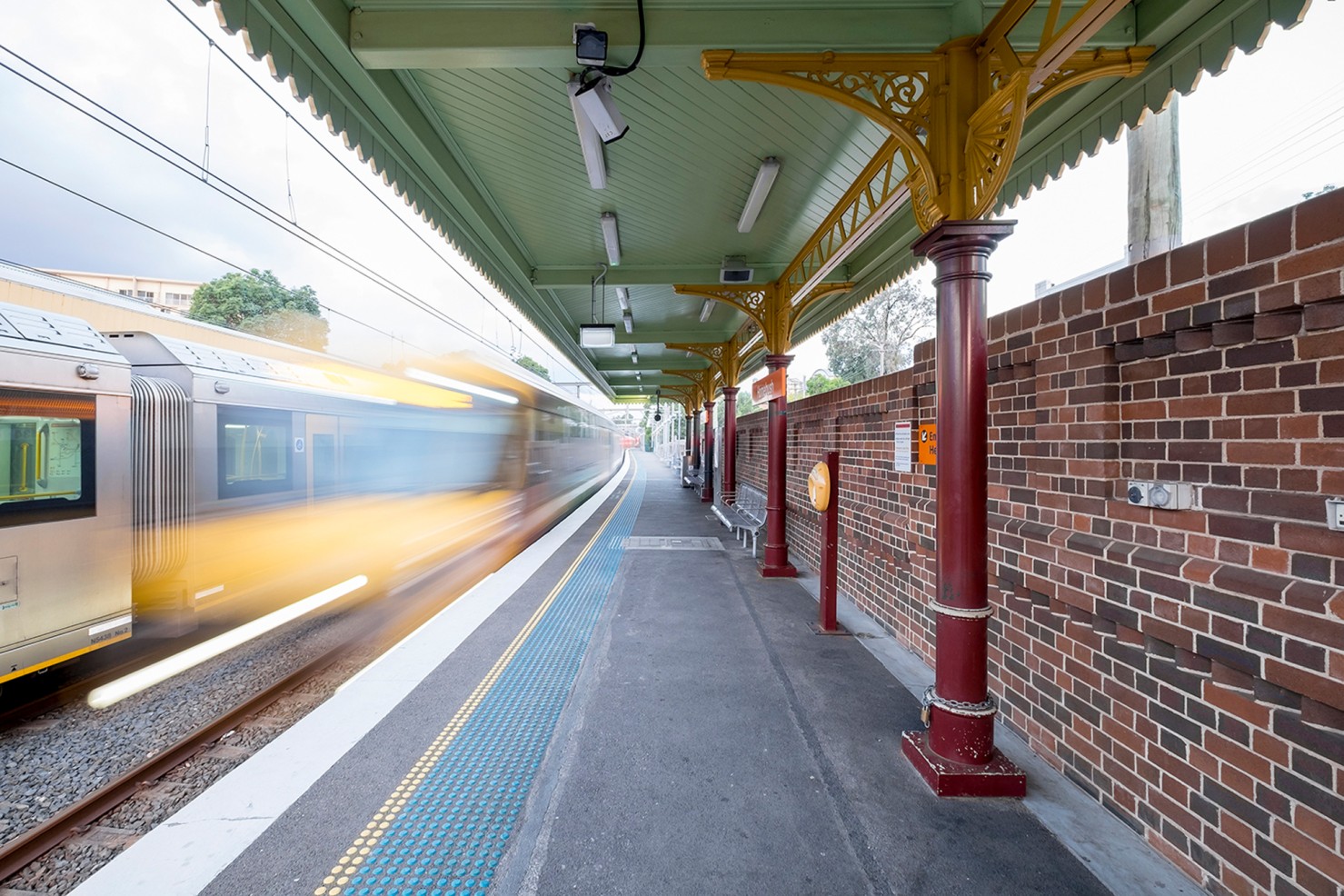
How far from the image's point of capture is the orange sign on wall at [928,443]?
12.3 ft

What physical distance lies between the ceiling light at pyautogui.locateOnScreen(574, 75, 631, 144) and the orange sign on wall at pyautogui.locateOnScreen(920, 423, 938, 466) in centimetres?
306

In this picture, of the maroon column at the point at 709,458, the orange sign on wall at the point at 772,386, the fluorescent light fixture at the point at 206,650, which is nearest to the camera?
the fluorescent light fixture at the point at 206,650

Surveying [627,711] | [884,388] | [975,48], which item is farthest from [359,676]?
[975,48]

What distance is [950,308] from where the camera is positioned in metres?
2.61

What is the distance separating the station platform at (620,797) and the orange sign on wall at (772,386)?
3358mm

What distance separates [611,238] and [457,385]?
10.3ft

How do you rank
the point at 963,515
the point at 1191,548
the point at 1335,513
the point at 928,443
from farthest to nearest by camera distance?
1. the point at 928,443
2. the point at 963,515
3. the point at 1191,548
4. the point at 1335,513

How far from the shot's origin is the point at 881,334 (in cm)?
3291

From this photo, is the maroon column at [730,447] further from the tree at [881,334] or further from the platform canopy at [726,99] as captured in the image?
the tree at [881,334]

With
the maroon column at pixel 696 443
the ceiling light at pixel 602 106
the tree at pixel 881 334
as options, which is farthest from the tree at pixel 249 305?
the tree at pixel 881 334

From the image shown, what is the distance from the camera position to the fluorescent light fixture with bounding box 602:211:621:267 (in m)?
5.68

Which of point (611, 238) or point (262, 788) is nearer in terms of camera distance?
point (262, 788)

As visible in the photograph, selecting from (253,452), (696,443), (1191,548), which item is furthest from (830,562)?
(696,443)

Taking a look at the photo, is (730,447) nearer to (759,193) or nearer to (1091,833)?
(759,193)
